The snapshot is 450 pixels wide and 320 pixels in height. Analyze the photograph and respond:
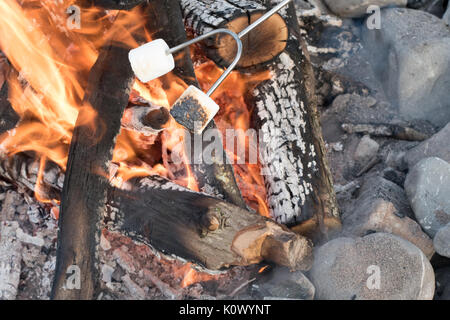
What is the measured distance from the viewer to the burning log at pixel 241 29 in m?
2.13

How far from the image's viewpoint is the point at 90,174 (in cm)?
179

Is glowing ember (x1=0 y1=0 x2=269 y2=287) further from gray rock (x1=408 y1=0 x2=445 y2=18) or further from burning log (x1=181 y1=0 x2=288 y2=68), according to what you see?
gray rock (x1=408 y1=0 x2=445 y2=18)

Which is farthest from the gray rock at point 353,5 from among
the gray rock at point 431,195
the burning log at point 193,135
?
the burning log at point 193,135

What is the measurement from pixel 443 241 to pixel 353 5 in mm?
1951

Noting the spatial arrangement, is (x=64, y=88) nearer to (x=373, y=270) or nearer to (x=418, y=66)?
(x=373, y=270)

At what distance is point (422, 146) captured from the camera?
249 centimetres

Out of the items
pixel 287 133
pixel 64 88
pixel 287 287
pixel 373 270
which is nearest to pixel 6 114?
pixel 64 88

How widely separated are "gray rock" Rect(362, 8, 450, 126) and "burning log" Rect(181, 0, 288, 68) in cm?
105

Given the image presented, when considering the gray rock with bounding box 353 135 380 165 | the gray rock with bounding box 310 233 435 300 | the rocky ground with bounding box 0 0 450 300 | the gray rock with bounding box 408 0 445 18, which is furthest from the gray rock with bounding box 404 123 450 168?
the gray rock with bounding box 408 0 445 18

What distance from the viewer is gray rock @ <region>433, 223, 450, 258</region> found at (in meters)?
1.96

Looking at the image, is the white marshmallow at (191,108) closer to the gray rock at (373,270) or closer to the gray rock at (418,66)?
the gray rock at (373,270)
